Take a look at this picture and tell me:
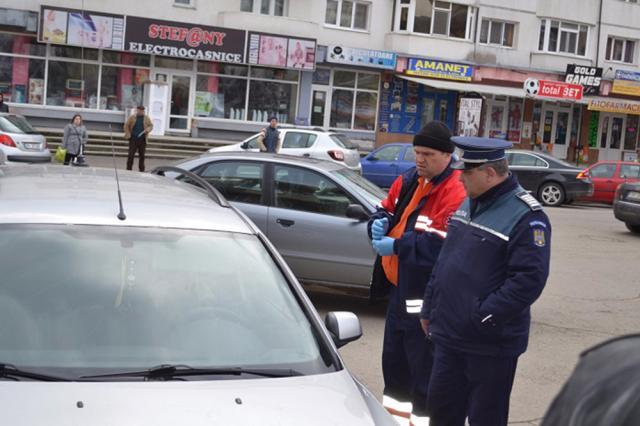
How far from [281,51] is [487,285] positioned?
31.0m

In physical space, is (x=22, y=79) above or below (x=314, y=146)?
above

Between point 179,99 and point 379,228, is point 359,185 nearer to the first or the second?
point 379,228

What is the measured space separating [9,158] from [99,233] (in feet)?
66.5

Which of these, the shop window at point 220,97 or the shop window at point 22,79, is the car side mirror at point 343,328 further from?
the shop window at point 220,97

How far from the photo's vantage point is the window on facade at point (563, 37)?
41.7 m

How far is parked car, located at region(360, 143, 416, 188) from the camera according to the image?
82.0 ft

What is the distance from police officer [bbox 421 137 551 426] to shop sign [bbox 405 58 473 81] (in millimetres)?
33146

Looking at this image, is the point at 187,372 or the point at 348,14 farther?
the point at 348,14

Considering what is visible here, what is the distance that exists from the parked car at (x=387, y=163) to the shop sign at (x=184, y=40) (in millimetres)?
10543

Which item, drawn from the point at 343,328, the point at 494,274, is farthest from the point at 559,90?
the point at 343,328

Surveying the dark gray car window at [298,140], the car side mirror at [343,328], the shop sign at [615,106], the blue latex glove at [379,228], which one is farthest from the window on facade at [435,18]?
the car side mirror at [343,328]

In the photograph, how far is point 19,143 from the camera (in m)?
23.7

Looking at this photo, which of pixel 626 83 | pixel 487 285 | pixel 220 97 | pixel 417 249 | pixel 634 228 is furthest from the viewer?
pixel 626 83

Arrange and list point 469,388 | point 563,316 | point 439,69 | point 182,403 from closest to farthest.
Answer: point 182,403, point 469,388, point 563,316, point 439,69
